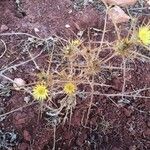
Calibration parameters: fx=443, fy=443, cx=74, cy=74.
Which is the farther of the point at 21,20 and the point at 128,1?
the point at 128,1

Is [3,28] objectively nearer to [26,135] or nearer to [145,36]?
[26,135]

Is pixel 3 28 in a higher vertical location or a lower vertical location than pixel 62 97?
higher

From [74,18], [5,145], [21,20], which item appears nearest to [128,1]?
[74,18]

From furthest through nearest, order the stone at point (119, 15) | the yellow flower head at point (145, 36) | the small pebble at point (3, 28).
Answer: the stone at point (119, 15) < the small pebble at point (3, 28) < the yellow flower head at point (145, 36)

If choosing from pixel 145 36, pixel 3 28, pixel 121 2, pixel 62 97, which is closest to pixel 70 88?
pixel 62 97

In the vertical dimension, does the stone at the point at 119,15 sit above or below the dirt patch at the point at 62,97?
above

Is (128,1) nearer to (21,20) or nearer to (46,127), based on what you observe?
(21,20)

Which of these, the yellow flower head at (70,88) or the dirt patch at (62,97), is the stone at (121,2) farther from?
the yellow flower head at (70,88)

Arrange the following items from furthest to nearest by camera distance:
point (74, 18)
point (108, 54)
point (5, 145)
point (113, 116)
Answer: point (74, 18)
point (108, 54)
point (113, 116)
point (5, 145)

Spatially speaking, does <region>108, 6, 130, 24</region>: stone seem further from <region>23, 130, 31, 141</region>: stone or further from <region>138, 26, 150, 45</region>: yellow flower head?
<region>23, 130, 31, 141</region>: stone

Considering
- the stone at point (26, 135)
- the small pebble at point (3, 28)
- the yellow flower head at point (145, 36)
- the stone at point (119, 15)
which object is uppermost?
the yellow flower head at point (145, 36)

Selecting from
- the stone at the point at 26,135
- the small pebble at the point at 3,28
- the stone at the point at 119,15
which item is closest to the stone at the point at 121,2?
the stone at the point at 119,15
